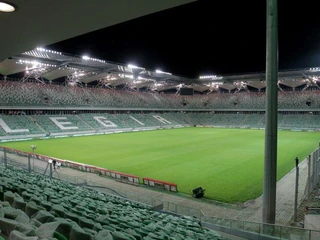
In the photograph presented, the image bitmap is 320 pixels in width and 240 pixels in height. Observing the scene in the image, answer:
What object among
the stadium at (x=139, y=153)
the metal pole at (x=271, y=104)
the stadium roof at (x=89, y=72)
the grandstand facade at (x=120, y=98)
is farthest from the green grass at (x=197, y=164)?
the grandstand facade at (x=120, y=98)

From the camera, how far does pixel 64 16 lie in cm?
395

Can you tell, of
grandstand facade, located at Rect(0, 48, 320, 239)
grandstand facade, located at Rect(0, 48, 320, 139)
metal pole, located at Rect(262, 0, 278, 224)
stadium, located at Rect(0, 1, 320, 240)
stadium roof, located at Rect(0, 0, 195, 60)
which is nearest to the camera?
stadium roof, located at Rect(0, 0, 195, 60)

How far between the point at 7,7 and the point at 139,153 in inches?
1022

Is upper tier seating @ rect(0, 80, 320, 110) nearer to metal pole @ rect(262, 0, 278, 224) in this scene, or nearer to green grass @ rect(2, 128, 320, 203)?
green grass @ rect(2, 128, 320, 203)

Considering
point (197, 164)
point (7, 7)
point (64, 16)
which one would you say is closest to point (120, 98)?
point (197, 164)

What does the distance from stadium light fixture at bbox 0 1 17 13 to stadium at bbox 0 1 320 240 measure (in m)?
2.92

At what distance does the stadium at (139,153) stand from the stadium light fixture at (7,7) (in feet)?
9.59

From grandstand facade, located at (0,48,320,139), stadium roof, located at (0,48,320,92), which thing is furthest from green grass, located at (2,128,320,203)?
grandstand facade, located at (0,48,320,139)

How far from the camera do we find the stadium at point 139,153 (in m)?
6.79

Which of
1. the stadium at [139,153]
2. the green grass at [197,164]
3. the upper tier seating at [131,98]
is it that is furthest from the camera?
the upper tier seating at [131,98]

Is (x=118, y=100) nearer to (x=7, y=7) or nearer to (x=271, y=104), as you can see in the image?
(x=271, y=104)

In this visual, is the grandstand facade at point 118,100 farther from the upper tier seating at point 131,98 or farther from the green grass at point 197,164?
the green grass at point 197,164

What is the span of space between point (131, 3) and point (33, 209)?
13.4ft

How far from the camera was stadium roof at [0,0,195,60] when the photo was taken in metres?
→ 3.43
